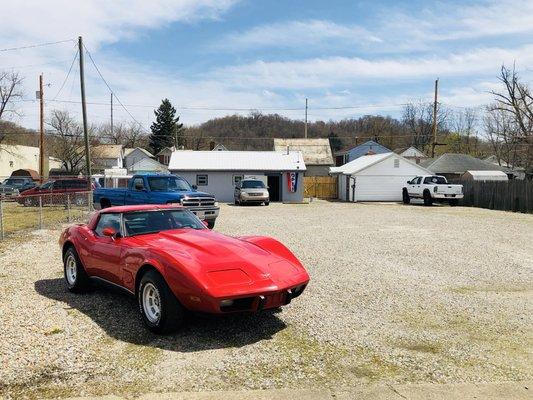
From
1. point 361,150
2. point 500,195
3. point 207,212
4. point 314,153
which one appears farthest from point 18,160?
point 500,195

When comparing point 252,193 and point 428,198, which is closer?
point 252,193

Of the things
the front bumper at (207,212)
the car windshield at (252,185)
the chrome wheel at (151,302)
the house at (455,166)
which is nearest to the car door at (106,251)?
the chrome wheel at (151,302)

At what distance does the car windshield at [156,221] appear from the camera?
679cm

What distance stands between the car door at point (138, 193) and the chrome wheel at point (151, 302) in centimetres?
1148

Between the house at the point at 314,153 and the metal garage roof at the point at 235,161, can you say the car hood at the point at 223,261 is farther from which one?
the house at the point at 314,153

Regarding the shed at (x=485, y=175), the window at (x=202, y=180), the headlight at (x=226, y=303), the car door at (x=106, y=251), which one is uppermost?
the shed at (x=485, y=175)

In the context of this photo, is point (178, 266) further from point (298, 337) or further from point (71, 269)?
point (71, 269)

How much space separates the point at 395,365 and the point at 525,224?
18764 mm

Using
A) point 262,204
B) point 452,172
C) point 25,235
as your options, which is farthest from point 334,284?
point 452,172

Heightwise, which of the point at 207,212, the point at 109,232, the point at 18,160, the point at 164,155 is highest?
the point at 164,155

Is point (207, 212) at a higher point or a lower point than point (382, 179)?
lower

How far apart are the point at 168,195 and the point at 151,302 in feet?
36.2

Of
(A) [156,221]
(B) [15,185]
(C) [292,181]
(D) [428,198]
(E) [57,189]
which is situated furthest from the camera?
(B) [15,185]

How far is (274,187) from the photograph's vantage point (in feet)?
136
